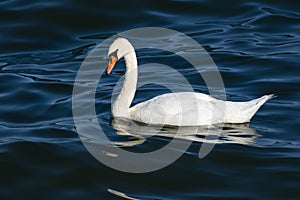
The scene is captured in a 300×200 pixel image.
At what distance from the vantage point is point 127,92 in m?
11.2

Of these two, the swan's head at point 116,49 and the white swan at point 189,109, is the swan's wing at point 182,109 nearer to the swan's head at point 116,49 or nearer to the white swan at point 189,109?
the white swan at point 189,109

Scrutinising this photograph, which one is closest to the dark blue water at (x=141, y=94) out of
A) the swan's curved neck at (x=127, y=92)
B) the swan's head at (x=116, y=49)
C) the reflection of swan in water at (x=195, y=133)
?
the reflection of swan in water at (x=195, y=133)

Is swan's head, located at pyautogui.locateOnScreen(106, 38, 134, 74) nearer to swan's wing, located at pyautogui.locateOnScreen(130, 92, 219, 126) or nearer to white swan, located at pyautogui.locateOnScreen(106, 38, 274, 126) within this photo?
white swan, located at pyautogui.locateOnScreen(106, 38, 274, 126)

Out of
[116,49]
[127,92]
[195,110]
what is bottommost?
[195,110]

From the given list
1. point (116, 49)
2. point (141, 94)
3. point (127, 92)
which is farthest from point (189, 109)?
point (141, 94)

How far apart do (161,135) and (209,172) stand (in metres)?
1.17

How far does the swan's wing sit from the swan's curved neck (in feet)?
1.44

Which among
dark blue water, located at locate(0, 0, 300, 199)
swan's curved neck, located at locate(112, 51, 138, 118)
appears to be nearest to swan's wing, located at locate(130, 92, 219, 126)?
dark blue water, located at locate(0, 0, 300, 199)

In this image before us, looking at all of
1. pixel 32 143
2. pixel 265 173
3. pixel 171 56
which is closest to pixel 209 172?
pixel 265 173

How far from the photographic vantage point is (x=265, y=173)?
9.60 meters

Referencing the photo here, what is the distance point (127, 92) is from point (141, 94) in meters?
1.19

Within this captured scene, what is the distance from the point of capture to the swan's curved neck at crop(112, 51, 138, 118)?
1115 centimetres

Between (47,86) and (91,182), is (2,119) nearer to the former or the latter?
(47,86)

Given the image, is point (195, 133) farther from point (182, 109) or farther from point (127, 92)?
point (127, 92)
